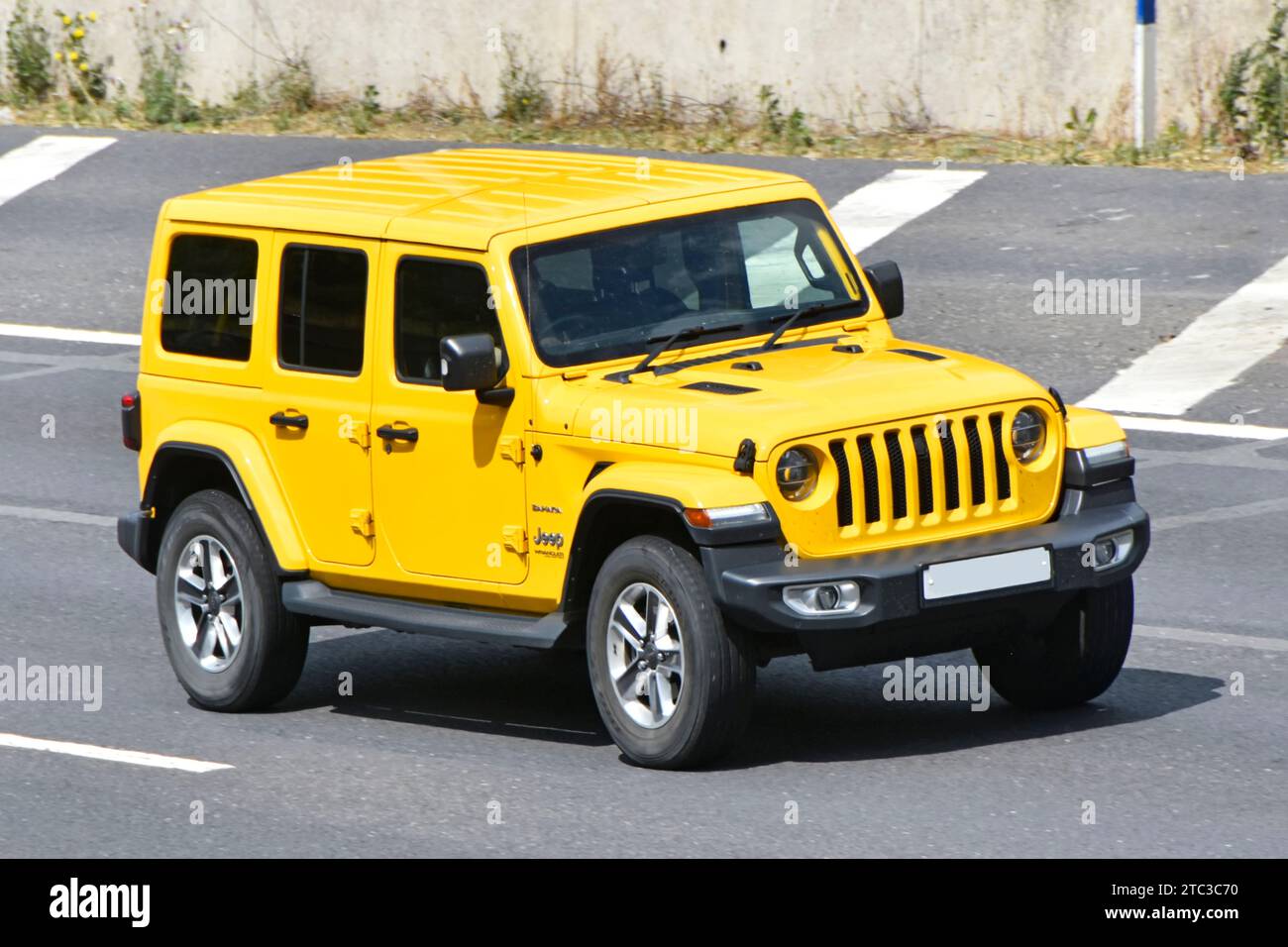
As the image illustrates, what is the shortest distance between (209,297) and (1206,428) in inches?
260

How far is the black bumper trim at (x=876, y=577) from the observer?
7480 mm

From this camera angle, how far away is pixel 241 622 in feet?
30.1

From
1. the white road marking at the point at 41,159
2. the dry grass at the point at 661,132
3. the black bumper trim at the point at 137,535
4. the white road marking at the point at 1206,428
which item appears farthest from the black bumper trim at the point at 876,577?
the white road marking at the point at 41,159

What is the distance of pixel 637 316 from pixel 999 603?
171 centimetres

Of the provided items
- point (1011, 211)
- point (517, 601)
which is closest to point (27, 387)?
point (1011, 211)

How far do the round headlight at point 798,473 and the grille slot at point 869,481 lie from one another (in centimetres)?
17

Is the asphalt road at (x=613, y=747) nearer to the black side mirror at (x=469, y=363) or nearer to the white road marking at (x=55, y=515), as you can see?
the white road marking at (x=55, y=515)

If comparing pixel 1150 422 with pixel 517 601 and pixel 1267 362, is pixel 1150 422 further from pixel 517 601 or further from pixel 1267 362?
pixel 517 601

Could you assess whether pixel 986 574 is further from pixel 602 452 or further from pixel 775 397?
pixel 602 452

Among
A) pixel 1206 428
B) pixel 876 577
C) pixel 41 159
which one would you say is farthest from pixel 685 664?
pixel 41 159

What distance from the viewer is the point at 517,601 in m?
8.37

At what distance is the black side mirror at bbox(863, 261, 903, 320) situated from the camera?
30.1 ft

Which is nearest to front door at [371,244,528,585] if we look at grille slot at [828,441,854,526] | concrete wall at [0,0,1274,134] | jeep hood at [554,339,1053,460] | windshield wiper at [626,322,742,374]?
jeep hood at [554,339,1053,460]

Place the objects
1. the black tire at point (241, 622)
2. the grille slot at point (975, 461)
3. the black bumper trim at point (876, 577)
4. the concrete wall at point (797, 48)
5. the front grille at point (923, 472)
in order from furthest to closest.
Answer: the concrete wall at point (797, 48)
the black tire at point (241, 622)
the grille slot at point (975, 461)
the front grille at point (923, 472)
the black bumper trim at point (876, 577)
